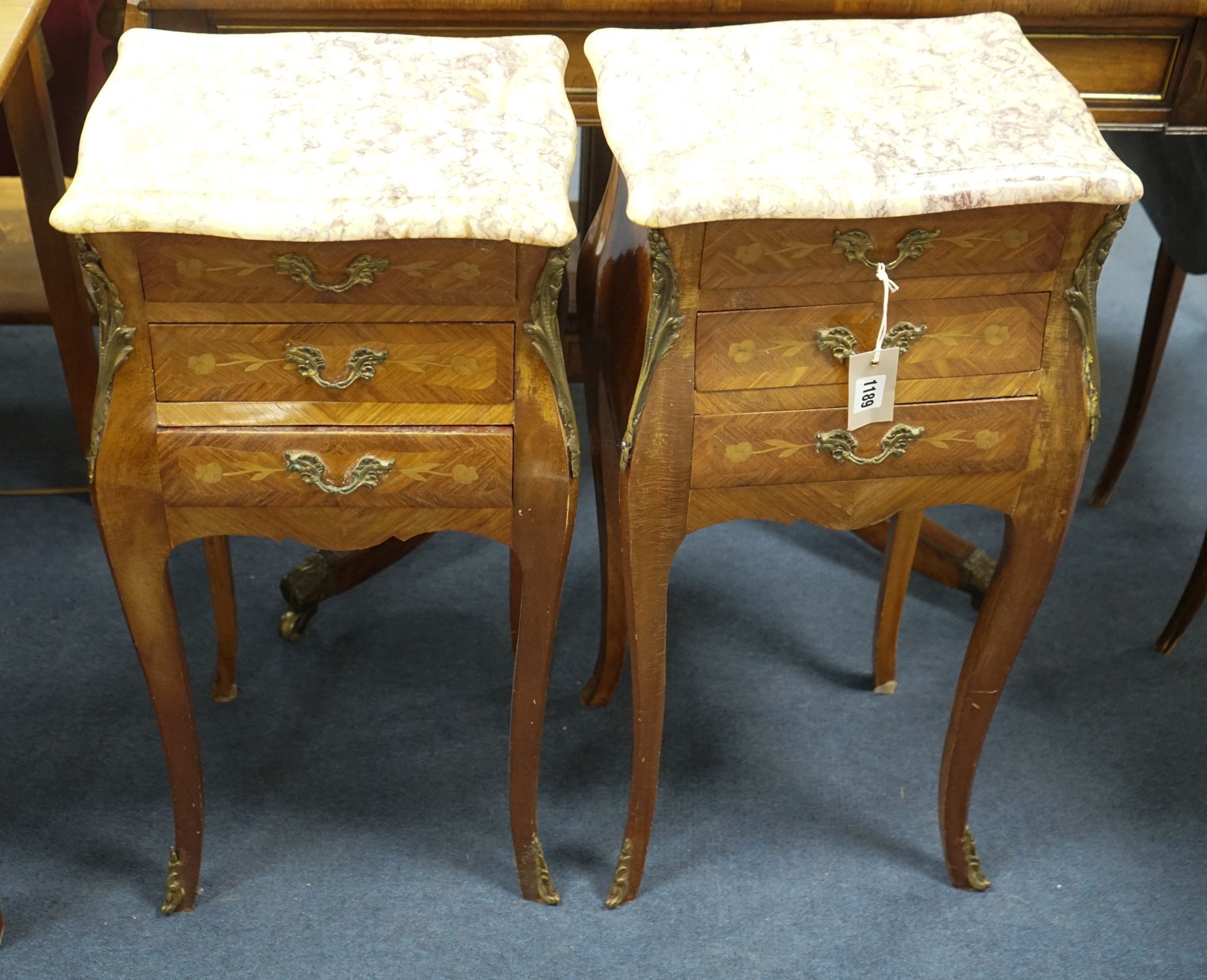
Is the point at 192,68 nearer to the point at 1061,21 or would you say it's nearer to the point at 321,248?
the point at 321,248

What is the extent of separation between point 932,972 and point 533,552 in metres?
0.61

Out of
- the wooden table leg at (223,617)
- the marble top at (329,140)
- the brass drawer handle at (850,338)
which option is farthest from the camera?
the wooden table leg at (223,617)

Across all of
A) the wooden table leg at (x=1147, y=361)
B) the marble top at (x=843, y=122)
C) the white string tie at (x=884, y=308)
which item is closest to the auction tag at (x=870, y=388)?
the white string tie at (x=884, y=308)

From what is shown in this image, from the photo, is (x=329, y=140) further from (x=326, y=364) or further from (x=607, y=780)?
(x=607, y=780)

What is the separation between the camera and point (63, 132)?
1.97 m

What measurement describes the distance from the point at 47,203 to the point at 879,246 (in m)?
1.15

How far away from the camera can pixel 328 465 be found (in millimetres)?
1088

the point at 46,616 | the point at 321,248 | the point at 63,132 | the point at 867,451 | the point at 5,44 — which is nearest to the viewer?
the point at 321,248

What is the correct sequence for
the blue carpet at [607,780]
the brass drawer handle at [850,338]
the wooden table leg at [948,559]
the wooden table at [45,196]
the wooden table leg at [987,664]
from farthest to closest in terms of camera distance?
the wooden table leg at [948,559], the wooden table at [45,196], the blue carpet at [607,780], the wooden table leg at [987,664], the brass drawer handle at [850,338]

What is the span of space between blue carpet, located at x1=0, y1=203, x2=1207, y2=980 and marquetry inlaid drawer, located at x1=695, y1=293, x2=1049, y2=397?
0.61 meters

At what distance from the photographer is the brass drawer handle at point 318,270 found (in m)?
1.00

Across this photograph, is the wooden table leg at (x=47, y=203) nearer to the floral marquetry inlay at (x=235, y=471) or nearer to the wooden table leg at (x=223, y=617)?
the wooden table leg at (x=223, y=617)

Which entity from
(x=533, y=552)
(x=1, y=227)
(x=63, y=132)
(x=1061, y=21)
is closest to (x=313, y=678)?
(x=533, y=552)

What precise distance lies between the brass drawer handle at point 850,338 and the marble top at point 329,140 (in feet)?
0.77
